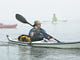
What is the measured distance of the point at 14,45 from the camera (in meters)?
26.4

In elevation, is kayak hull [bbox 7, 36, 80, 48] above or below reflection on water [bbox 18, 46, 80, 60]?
above

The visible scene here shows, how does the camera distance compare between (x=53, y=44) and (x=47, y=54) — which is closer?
(x=47, y=54)

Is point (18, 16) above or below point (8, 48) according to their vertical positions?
above

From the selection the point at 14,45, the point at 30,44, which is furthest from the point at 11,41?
the point at 30,44

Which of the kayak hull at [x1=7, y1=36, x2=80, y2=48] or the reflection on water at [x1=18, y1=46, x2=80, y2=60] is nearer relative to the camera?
the reflection on water at [x1=18, y1=46, x2=80, y2=60]

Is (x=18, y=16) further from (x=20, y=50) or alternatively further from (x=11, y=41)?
(x=20, y=50)

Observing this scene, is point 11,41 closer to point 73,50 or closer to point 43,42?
point 43,42

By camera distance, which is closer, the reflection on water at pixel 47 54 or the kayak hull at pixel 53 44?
the reflection on water at pixel 47 54

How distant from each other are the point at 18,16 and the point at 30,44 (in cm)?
369

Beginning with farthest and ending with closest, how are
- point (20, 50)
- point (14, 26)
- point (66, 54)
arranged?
point (14, 26) → point (20, 50) → point (66, 54)

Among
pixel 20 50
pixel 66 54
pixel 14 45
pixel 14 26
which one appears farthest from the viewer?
pixel 14 26

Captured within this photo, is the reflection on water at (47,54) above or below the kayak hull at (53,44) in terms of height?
below

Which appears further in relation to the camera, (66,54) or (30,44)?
(30,44)

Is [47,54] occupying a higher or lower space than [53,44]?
lower
